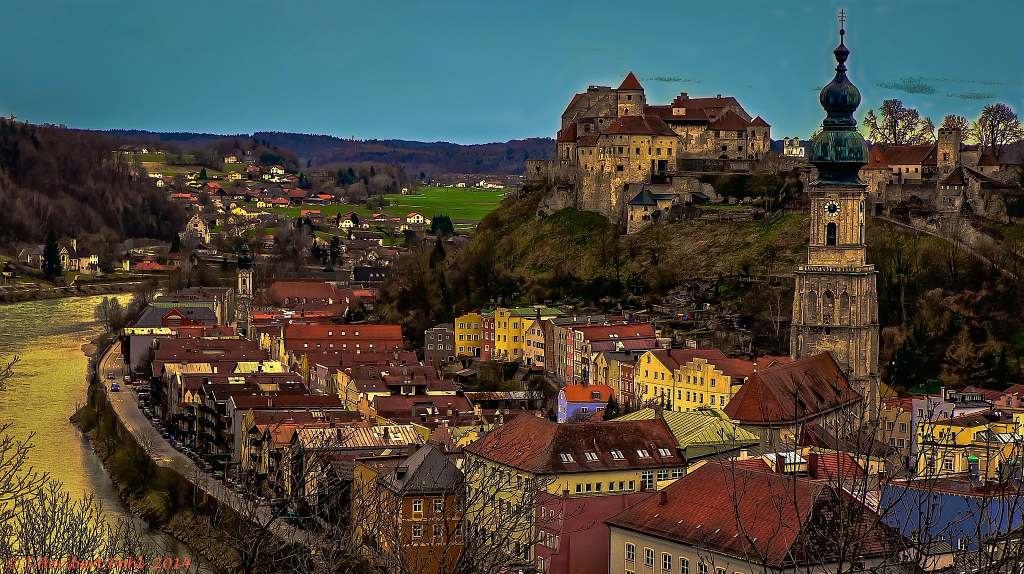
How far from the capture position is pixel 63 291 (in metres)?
88.1

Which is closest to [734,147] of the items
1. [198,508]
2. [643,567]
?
[198,508]

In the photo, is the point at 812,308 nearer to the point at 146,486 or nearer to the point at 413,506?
the point at 146,486

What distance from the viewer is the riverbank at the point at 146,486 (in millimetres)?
30484

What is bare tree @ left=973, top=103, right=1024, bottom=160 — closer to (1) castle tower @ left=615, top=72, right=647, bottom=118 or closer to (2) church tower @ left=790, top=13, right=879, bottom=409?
(1) castle tower @ left=615, top=72, right=647, bottom=118

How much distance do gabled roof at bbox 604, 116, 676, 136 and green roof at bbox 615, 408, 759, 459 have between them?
24924 millimetres

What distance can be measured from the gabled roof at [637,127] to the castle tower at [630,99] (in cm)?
173

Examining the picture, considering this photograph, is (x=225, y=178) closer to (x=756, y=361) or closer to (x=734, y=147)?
(x=734, y=147)

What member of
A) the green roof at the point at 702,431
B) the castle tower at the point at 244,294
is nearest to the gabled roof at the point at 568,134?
the castle tower at the point at 244,294

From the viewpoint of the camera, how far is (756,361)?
3828 cm

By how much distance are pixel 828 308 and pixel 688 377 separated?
387 cm

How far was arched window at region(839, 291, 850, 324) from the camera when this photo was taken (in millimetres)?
34375

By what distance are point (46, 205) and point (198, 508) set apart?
95.4m

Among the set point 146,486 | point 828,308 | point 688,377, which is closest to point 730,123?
point 688,377

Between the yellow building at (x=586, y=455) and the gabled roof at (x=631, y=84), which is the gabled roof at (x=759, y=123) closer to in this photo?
the gabled roof at (x=631, y=84)
